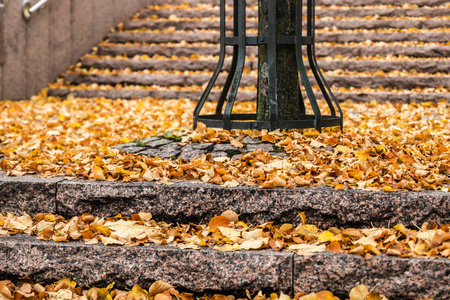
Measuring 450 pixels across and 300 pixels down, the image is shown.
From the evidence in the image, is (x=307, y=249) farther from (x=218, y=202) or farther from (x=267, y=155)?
(x=267, y=155)

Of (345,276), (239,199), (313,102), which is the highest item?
(313,102)

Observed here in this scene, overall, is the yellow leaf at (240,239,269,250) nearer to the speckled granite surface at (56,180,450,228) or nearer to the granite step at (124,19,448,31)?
the speckled granite surface at (56,180,450,228)

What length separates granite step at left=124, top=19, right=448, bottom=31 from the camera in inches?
313

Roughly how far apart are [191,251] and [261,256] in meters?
0.30

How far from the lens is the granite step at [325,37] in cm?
762

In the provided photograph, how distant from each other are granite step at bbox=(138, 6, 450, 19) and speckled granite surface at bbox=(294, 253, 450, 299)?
22.1 ft

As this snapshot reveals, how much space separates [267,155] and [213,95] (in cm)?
408

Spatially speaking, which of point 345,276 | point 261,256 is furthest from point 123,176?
point 345,276

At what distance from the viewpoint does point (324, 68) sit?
745 centimetres

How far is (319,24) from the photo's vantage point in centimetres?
836

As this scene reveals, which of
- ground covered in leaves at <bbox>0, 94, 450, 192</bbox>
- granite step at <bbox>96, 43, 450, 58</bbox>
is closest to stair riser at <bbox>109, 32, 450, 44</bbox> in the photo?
granite step at <bbox>96, 43, 450, 58</bbox>

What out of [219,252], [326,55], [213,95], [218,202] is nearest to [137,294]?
[219,252]

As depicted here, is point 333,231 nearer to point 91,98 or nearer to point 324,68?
point 324,68

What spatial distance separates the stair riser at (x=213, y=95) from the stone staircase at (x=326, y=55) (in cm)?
1
